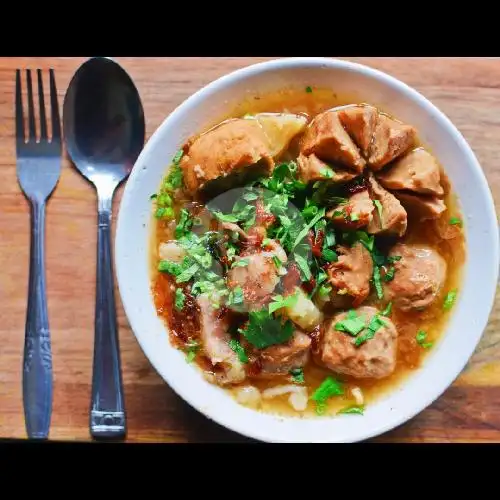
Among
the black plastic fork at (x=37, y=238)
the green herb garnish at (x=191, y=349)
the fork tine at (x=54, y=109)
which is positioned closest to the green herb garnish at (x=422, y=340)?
the green herb garnish at (x=191, y=349)

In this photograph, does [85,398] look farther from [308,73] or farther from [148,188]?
[308,73]

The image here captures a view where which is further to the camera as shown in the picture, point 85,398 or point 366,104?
point 85,398

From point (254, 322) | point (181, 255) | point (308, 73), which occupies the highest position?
point (308, 73)

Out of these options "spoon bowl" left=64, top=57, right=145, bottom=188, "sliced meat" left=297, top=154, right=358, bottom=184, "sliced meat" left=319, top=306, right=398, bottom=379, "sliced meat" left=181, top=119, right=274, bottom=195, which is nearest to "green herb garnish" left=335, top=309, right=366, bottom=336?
"sliced meat" left=319, top=306, right=398, bottom=379

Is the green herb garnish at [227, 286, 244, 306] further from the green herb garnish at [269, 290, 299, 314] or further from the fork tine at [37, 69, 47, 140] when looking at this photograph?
the fork tine at [37, 69, 47, 140]

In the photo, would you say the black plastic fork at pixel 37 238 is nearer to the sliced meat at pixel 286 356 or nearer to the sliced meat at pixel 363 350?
the sliced meat at pixel 286 356

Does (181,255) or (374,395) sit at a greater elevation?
(181,255)

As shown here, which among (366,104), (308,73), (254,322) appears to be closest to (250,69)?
(308,73)
